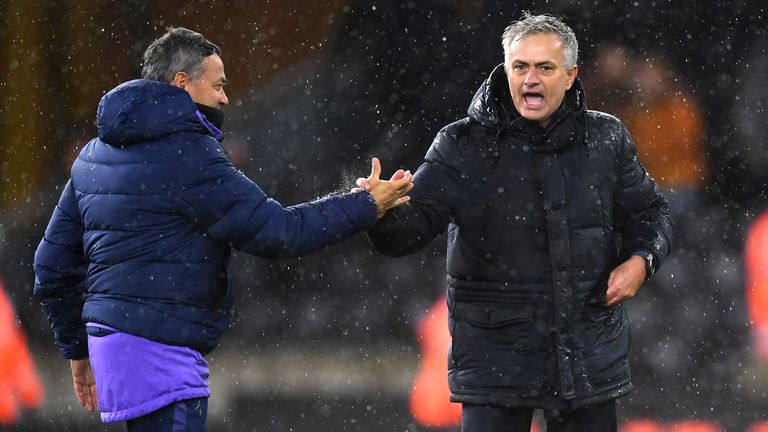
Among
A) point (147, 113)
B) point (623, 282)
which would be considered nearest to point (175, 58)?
point (147, 113)

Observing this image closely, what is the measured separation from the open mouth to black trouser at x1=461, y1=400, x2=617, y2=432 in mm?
990

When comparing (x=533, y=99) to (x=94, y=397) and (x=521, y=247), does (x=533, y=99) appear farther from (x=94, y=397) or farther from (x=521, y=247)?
(x=94, y=397)

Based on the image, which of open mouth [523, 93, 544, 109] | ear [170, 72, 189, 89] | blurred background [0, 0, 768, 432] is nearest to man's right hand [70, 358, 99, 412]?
ear [170, 72, 189, 89]

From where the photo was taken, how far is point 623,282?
4.45m

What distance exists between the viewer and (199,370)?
4090 mm

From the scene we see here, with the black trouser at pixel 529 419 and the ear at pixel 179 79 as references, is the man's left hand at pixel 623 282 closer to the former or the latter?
the black trouser at pixel 529 419

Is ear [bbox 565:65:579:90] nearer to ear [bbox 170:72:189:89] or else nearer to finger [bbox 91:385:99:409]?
ear [bbox 170:72:189:89]

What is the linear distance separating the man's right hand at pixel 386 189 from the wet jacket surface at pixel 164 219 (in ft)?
1.11

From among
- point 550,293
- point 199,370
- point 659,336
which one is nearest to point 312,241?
point 199,370

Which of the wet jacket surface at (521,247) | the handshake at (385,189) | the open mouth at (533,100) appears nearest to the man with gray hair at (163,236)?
the handshake at (385,189)

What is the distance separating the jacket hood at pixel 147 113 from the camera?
13.1 feet

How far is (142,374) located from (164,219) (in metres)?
0.46

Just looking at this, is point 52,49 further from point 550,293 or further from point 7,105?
point 550,293

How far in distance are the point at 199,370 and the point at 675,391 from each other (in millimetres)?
3431
